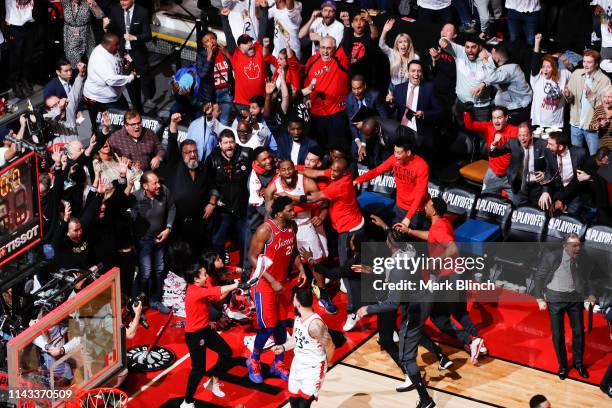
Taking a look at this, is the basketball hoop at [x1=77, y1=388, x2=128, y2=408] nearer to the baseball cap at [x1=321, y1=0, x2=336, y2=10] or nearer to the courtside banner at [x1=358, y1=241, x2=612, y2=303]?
the courtside banner at [x1=358, y1=241, x2=612, y2=303]

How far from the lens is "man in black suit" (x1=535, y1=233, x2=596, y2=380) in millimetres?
13312

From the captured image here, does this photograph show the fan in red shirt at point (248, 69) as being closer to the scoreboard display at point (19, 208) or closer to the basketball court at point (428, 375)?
the basketball court at point (428, 375)

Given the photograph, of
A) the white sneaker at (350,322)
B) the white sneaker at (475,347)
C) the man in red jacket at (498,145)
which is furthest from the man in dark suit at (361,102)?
the white sneaker at (475,347)

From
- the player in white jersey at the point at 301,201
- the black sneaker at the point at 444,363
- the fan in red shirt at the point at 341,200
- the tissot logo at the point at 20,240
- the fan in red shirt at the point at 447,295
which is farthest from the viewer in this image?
the fan in red shirt at the point at 341,200

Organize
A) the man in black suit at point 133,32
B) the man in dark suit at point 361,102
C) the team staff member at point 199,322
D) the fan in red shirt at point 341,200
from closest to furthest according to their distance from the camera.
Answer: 1. the team staff member at point 199,322
2. the fan in red shirt at point 341,200
3. the man in dark suit at point 361,102
4. the man in black suit at point 133,32

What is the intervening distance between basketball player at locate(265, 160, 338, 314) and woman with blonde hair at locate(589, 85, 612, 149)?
12.1 feet

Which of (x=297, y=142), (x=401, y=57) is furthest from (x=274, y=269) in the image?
(x=401, y=57)

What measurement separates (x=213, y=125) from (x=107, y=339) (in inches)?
156

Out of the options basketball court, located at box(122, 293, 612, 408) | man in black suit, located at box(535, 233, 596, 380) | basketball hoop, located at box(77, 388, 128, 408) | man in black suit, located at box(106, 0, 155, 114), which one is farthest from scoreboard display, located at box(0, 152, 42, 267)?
man in black suit, located at box(106, 0, 155, 114)

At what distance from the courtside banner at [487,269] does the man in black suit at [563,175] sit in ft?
1.16

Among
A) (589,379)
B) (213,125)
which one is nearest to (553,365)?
(589,379)

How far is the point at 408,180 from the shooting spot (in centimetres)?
1466

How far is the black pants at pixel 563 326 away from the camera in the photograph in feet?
43.8

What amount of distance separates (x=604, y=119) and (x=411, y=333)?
425 cm
